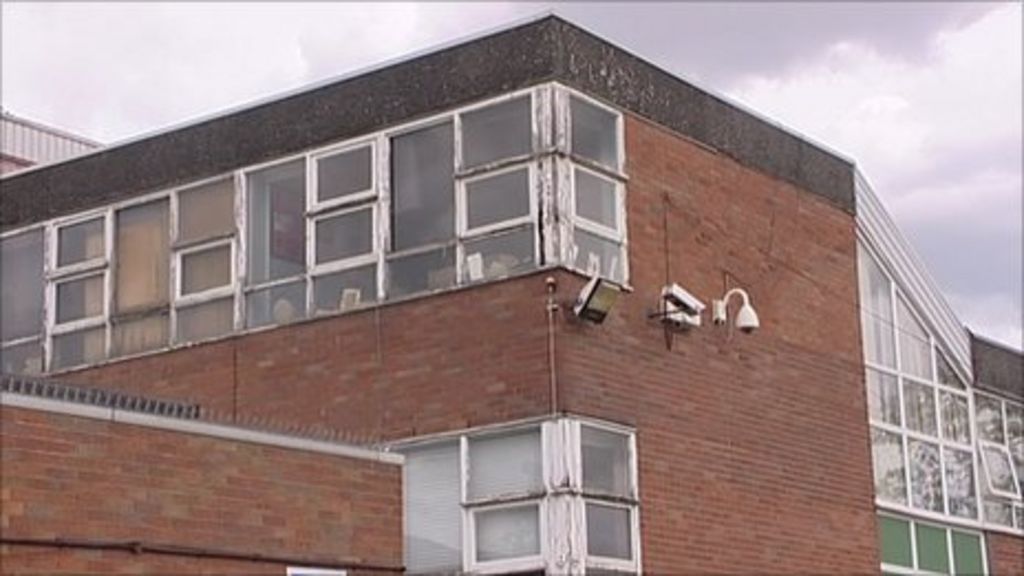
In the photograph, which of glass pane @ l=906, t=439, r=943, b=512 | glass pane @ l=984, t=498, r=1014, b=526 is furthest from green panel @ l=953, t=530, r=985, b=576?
glass pane @ l=906, t=439, r=943, b=512

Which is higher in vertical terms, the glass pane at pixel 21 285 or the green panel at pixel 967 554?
the glass pane at pixel 21 285

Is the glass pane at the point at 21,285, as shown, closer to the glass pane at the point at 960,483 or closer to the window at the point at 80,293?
the window at the point at 80,293

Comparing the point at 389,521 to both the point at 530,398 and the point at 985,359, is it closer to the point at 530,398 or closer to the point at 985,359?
the point at 530,398

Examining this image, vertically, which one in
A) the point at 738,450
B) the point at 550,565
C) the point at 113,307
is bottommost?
the point at 550,565

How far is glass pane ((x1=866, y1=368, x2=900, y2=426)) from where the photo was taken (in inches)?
776

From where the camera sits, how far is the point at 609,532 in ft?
50.1

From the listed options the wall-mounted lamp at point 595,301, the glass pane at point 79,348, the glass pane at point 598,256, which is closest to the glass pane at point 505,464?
the wall-mounted lamp at point 595,301

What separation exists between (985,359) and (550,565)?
9976 millimetres

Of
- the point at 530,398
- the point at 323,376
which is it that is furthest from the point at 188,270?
the point at 530,398

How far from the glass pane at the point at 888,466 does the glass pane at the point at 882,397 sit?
18 centimetres

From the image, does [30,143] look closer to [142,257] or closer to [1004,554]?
[142,257]

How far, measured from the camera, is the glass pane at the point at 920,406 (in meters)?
20.7

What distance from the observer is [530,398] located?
1523 cm

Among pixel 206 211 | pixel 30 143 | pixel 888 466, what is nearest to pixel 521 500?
pixel 206 211
